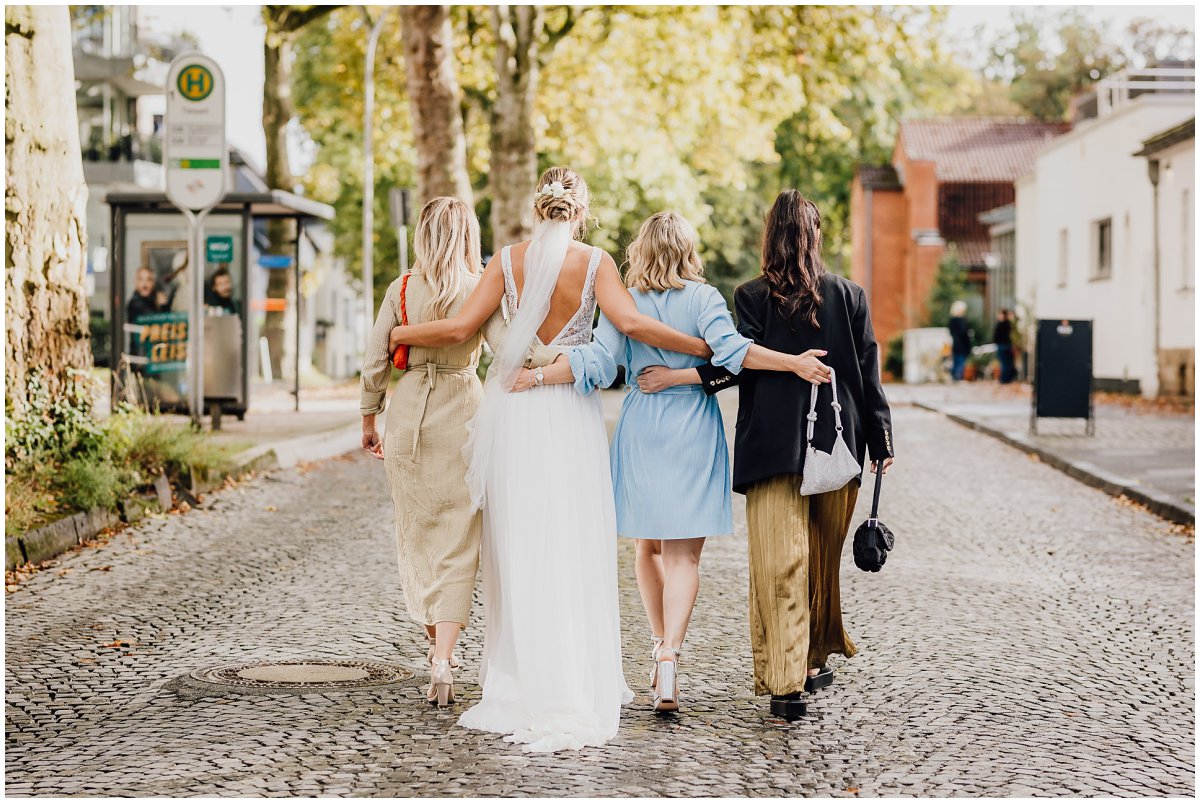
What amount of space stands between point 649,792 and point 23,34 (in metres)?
9.25

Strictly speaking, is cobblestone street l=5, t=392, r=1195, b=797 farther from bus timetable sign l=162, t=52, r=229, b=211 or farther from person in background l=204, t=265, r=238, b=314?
person in background l=204, t=265, r=238, b=314

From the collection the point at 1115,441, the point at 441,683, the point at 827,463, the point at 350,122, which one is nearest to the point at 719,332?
the point at 827,463

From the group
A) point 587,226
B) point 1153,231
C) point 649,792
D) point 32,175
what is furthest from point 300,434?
point 1153,231

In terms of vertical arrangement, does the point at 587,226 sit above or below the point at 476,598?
above

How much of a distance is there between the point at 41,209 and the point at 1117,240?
2508 centimetres

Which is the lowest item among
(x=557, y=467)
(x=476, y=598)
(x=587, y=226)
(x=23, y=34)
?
(x=476, y=598)

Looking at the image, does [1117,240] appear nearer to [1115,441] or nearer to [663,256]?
[1115,441]

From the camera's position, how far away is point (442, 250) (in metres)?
6.22

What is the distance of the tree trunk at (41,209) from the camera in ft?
38.9

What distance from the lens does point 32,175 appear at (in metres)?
12.0

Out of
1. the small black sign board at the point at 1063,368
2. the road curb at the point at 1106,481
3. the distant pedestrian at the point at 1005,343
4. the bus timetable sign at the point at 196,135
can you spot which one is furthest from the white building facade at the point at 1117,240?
the bus timetable sign at the point at 196,135

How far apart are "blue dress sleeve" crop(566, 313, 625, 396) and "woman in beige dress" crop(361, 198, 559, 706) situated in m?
0.38

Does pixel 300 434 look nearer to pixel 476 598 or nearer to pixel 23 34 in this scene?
pixel 23 34

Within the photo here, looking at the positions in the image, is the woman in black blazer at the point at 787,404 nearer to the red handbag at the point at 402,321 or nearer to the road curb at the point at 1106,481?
the red handbag at the point at 402,321
